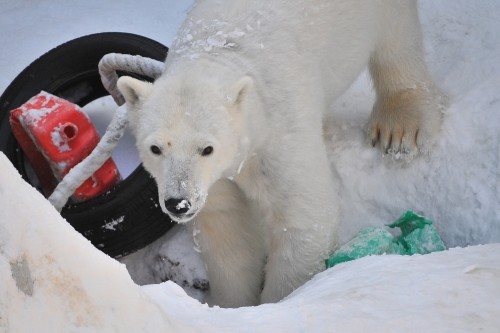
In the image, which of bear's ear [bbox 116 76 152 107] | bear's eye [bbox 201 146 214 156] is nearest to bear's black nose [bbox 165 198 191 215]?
bear's eye [bbox 201 146 214 156]

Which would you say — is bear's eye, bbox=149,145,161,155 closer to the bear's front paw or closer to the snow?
the snow

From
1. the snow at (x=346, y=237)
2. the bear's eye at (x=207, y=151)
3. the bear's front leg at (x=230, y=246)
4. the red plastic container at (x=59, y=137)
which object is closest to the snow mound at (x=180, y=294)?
the snow at (x=346, y=237)

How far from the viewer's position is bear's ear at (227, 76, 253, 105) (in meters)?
3.02

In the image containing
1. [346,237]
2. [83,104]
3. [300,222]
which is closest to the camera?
[300,222]

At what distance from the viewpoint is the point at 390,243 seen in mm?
3613

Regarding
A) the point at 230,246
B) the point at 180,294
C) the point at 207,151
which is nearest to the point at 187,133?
the point at 207,151

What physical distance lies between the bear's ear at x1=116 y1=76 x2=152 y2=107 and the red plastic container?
1.43 m

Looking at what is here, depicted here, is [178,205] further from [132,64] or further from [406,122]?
[406,122]

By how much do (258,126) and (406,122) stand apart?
4.62 feet

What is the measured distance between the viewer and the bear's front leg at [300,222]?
3.35 m

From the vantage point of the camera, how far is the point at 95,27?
19.5 ft

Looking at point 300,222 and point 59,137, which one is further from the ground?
point 300,222

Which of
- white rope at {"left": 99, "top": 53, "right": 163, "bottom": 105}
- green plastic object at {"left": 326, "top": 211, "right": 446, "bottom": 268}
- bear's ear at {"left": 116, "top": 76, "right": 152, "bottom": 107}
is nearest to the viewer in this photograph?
bear's ear at {"left": 116, "top": 76, "right": 152, "bottom": 107}

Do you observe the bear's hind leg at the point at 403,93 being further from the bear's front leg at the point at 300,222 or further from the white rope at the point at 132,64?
the white rope at the point at 132,64
